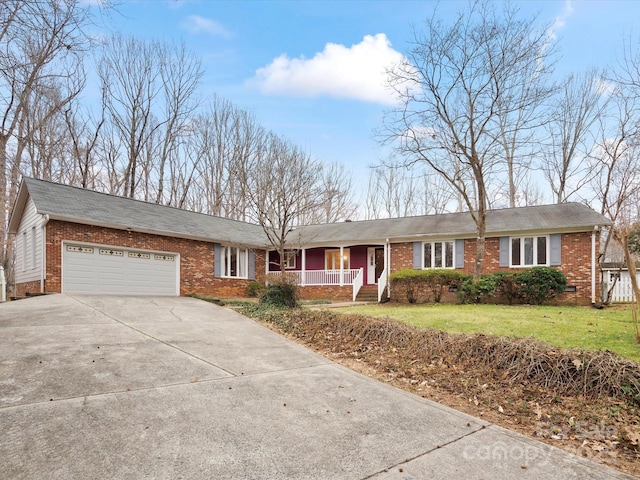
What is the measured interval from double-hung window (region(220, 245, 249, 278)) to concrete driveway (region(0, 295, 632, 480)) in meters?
11.6

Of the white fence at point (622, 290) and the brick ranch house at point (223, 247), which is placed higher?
the brick ranch house at point (223, 247)

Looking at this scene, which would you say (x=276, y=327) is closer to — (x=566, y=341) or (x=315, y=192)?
(x=566, y=341)

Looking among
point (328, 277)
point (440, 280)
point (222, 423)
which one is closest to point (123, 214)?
point (328, 277)

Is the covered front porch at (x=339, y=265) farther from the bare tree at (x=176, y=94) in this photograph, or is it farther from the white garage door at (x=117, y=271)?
the bare tree at (x=176, y=94)

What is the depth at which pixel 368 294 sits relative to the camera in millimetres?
18234

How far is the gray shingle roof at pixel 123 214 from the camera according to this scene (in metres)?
13.0

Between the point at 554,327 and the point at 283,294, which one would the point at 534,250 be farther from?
the point at 283,294

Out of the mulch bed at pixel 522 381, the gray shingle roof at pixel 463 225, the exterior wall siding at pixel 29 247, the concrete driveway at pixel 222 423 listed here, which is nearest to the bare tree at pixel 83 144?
the exterior wall siding at pixel 29 247

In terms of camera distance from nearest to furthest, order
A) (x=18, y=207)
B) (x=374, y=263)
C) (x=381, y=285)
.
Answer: (x=18, y=207) → (x=381, y=285) → (x=374, y=263)

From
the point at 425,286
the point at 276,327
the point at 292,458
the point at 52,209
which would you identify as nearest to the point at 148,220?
the point at 52,209

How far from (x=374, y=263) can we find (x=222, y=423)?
1695 centimetres

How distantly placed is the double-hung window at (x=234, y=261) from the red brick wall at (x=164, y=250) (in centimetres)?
38

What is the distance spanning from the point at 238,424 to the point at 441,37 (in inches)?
609

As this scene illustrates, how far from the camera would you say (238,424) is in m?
3.87
